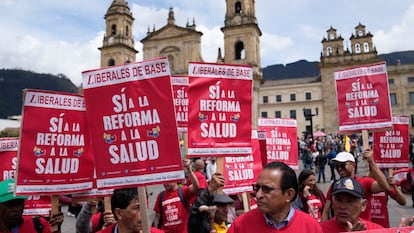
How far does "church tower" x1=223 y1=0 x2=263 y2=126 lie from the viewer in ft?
121

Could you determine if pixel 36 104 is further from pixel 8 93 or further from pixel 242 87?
pixel 8 93

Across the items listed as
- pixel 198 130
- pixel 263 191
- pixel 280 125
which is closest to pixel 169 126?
pixel 263 191

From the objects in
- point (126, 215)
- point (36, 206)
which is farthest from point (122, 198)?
point (36, 206)

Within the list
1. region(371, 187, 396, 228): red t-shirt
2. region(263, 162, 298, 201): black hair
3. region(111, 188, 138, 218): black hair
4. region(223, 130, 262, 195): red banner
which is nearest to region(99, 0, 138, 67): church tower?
region(223, 130, 262, 195): red banner

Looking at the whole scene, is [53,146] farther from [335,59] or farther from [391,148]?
[335,59]

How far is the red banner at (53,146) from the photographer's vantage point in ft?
11.8

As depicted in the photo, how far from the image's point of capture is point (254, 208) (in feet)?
9.96

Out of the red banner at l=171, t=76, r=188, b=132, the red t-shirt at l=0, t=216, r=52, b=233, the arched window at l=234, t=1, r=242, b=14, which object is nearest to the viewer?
the red t-shirt at l=0, t=216, r=52, b=233

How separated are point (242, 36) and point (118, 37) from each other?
16.1 metres

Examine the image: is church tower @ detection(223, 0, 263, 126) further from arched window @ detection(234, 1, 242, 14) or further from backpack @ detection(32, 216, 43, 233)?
backpack @ detection(32, 216, 43, 233)

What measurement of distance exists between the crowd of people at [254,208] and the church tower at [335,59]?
39.3 meters

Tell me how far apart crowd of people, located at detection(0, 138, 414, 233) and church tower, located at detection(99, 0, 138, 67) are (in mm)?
40354

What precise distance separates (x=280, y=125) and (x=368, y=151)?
9.15ft

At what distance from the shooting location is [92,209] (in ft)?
12.4
